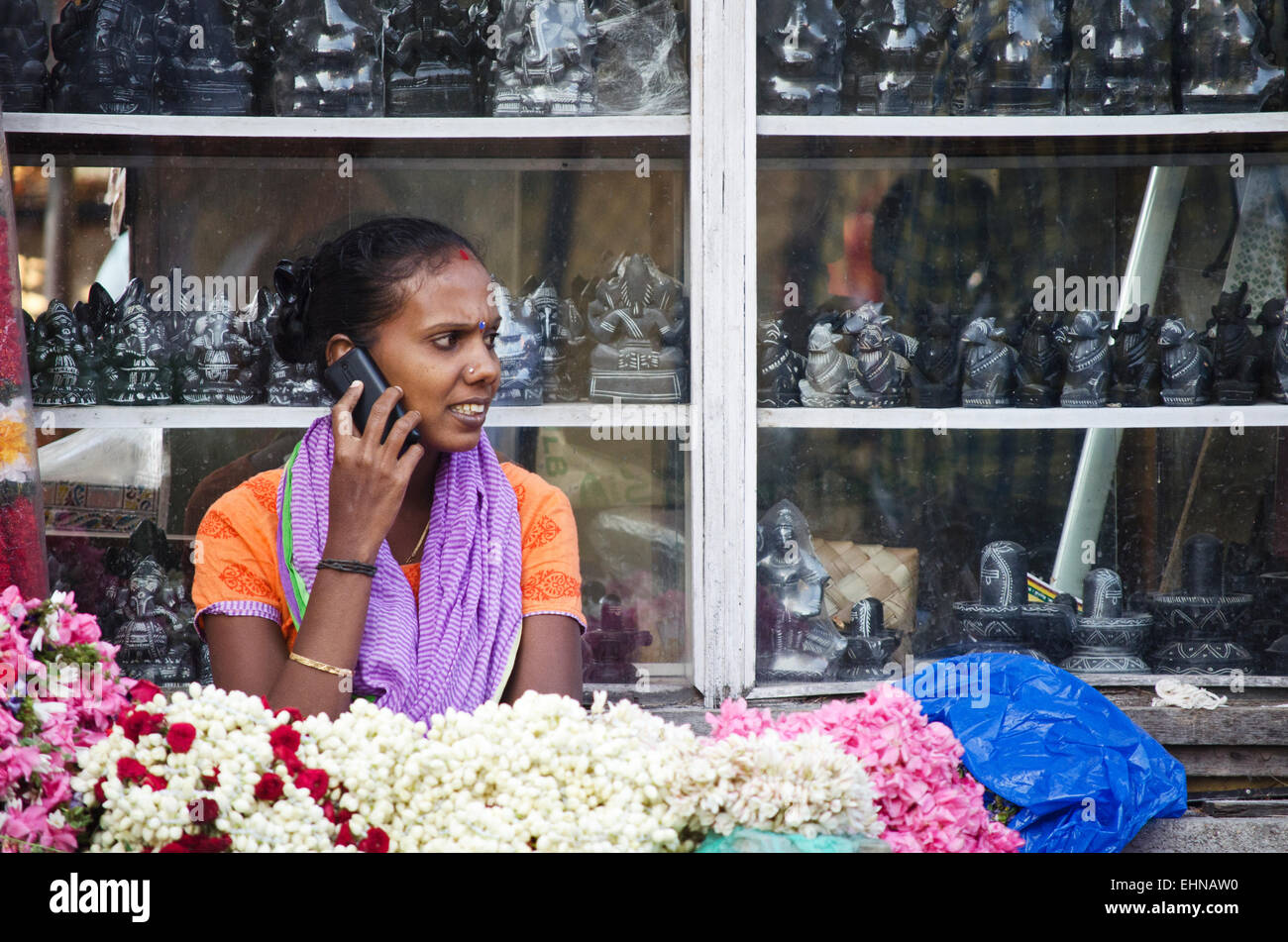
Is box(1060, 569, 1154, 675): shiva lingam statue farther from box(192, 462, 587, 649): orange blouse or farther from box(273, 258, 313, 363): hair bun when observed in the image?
box(273, 258, 313, 363): hair bun

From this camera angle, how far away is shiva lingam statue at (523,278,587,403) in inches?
96.0

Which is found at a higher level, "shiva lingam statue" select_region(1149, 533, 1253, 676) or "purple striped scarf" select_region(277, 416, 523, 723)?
"purple striped scarf" select_region(277, 416, 523, 723)

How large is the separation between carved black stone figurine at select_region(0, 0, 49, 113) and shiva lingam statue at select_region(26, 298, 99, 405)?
42 cm

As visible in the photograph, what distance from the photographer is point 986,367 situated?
2.42 meters

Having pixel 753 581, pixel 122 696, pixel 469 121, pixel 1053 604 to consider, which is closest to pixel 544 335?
pixel 469 121

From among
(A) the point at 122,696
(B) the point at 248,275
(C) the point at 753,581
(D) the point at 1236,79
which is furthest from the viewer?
(B) the point at 248,275

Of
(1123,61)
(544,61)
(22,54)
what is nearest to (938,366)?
(1123,61)

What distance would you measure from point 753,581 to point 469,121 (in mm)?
1088

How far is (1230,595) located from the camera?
8.00 feet

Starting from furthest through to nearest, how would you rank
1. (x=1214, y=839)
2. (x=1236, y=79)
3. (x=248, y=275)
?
1. (x=248, y=275)
2. (x=1236, y=79)
3. (x=1214, y=839)

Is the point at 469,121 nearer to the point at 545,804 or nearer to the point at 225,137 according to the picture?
the point at 225,137

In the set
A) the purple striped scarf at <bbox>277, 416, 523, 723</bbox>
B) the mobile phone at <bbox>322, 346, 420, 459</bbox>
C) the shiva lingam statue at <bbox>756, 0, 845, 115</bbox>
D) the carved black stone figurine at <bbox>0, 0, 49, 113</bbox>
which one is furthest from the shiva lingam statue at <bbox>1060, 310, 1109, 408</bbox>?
the carved black stone figurine at <bbox>0, 0, 49, 113</bbox>

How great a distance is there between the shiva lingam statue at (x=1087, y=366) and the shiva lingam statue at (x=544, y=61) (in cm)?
113

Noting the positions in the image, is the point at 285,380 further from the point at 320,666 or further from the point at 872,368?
the point at 872,368
